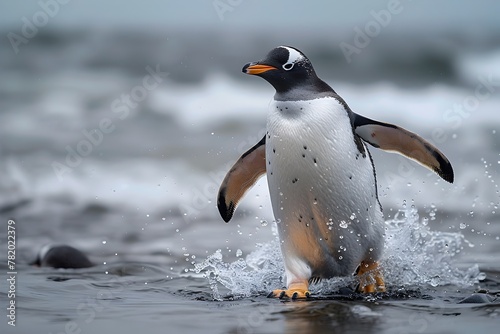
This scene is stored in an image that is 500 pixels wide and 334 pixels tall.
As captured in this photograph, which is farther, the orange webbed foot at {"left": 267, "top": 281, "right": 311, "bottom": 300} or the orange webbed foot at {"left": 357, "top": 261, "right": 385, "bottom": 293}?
the orange webbed foot at {"left": 357, "top": 261, "right": 385, "bottom": 293}

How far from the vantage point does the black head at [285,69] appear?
10.7 ft

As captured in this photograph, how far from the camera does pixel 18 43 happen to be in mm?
15797

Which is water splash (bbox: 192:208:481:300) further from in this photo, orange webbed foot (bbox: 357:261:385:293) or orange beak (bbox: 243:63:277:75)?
orange beak (bbox: 243:63:277:75)

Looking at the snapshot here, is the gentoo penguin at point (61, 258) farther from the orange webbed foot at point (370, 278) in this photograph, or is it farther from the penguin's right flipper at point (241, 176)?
the orange webbed foot at point (370, 278)

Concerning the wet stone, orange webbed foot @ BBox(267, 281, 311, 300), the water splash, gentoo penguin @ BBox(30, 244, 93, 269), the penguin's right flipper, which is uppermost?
the penguin's right flipper

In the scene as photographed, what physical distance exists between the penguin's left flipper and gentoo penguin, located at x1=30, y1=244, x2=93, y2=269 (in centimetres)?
219

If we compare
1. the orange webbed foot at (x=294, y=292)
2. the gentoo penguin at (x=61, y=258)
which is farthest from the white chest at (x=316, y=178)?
the gentoo penguin at (x=61, y=258)

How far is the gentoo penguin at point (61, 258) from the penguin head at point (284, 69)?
2.13m

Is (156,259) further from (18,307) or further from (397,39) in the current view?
(397,39)

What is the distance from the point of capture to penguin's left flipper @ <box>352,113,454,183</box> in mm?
3406

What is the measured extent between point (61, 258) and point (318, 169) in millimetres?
2229

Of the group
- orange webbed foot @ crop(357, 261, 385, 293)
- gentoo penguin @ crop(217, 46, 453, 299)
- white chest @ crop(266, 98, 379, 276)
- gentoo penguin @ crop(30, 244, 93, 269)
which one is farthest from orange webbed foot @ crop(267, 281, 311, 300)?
gentoo penguin @ crop(30, 244, 93, 269)

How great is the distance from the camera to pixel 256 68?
3248 millimetres

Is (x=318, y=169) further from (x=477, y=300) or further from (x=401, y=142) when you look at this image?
(x=477, y=300)
